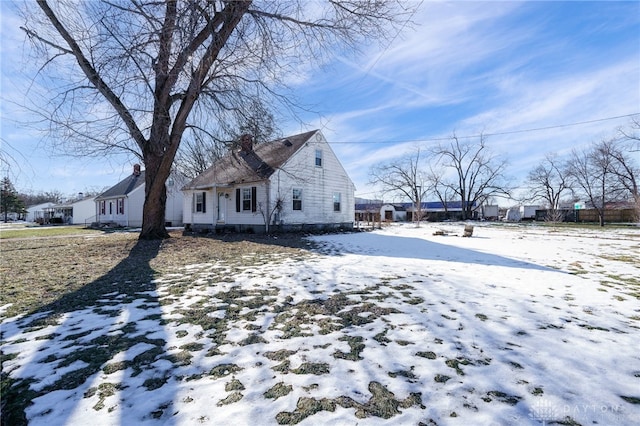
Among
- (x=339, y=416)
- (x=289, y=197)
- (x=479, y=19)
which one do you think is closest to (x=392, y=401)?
(x=339, y=416)

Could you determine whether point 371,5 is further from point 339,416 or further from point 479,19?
point 339,416

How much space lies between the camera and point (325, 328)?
3.41m

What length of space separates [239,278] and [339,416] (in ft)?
13.8

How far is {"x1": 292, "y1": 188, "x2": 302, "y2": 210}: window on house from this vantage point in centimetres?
1694

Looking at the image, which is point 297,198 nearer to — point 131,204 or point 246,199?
point 246,199

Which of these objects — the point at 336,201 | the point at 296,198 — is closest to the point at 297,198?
the point at 296,198

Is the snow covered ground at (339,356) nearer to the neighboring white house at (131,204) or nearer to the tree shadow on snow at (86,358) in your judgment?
the tree shadow on snow at (86,358)

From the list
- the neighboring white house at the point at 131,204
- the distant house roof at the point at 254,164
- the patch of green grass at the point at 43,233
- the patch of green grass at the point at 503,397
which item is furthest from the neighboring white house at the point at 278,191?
the patch of green grass at the point at 503,397

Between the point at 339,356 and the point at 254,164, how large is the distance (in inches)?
634

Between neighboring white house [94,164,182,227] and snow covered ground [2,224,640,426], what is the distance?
2421 cm

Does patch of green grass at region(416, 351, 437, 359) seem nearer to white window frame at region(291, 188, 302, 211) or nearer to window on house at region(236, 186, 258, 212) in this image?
white window frame at region(291, 188, 302, 211)

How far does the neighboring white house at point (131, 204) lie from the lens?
26722mm

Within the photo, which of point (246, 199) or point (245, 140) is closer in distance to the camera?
point (245, 140)

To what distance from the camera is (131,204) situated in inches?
1051
